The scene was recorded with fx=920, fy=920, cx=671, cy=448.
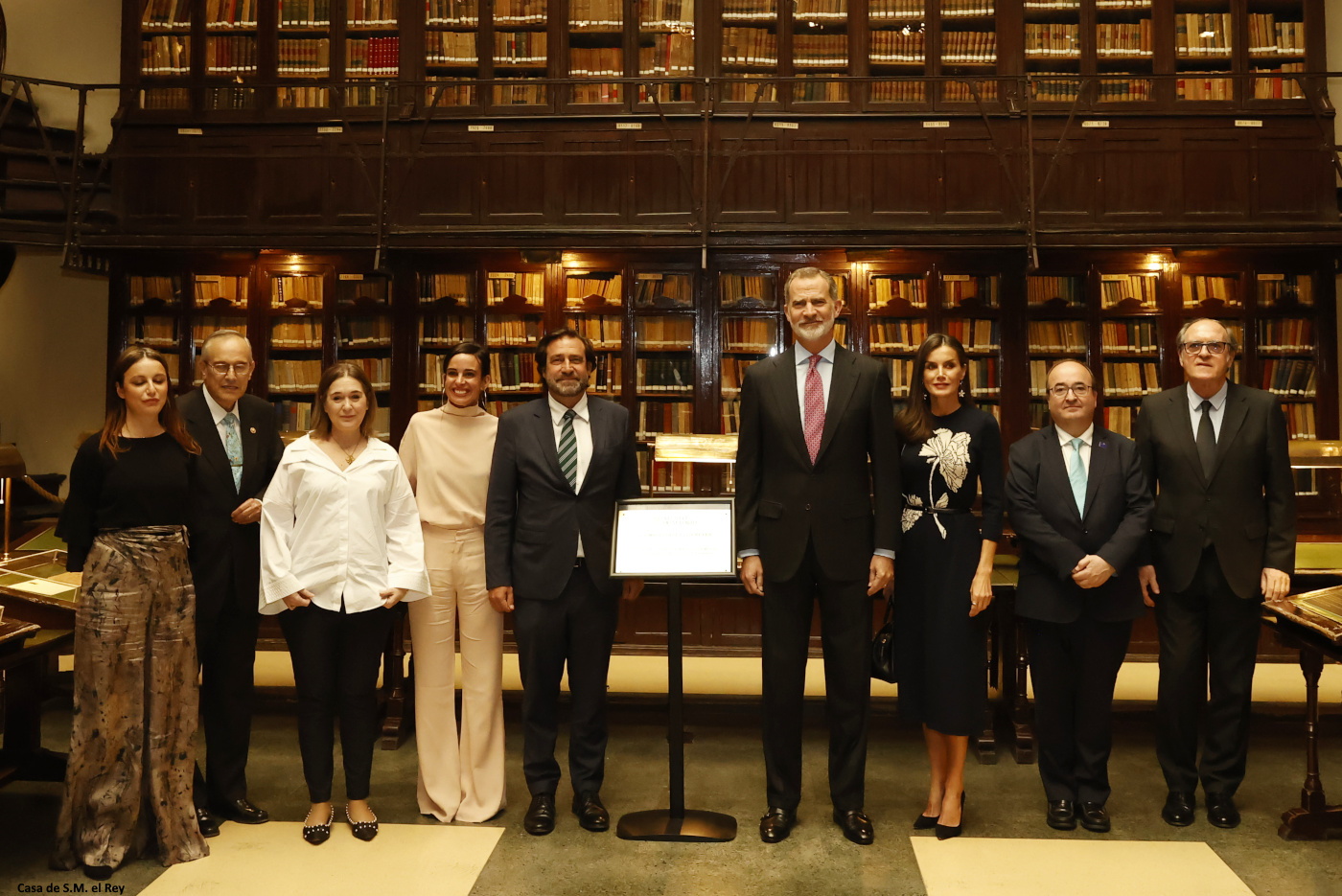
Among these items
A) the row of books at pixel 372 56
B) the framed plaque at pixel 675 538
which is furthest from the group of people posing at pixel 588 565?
the row of books at pixel 372 56

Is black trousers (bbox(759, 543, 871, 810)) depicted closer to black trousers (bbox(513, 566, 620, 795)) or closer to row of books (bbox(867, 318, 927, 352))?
black trousers (bbox(513, 566, 620, 795))

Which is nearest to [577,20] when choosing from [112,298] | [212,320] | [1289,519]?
[212,320]

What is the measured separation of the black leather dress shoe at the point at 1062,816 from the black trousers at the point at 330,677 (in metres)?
2.37

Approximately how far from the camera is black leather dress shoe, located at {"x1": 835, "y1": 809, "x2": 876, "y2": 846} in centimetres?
304

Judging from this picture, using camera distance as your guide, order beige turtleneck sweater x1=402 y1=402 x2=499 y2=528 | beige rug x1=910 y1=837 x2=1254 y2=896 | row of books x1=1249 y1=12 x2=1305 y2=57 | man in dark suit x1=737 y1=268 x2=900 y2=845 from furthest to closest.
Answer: row of books x1=1249 y1=12 x2=1305 y2=57 < beige turtleneck sweater x1=402 y1=402 x2=499 y2=528 < man in dark suit x1=737 y1=268 x2=900 y2=845 < beige rug x1=910 y1=837 x2=1254 y2=896

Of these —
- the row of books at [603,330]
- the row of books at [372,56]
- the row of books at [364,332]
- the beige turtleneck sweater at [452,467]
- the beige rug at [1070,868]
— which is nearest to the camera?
the beige rug at [1070,868]

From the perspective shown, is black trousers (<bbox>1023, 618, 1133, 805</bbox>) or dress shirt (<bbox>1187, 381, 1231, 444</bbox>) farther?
dress shirt (<bbox>1187, 381, 1231, 444</bbox>)

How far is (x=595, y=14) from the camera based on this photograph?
7.21m

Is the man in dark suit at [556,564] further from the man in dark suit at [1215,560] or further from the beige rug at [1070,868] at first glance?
the man in dark suit at [1215,560]

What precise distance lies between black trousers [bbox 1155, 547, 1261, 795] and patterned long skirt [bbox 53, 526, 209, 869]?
3.33 meters

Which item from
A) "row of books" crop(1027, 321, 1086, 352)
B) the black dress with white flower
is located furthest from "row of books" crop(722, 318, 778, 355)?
the black dress with white flower

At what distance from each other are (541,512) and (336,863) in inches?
50.5

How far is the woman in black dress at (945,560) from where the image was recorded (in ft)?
9.89

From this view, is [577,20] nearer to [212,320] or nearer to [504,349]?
[504,349]
